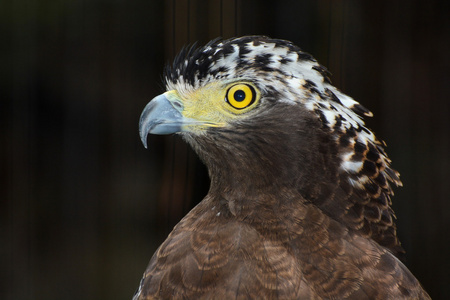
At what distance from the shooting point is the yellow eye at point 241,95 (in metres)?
1.98

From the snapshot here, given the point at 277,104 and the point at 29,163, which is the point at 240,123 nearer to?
the point at 277,104

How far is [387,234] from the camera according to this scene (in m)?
2.01

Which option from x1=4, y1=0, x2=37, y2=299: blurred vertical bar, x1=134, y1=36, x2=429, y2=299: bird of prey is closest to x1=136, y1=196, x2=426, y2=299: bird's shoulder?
x1=134, y1=36, x2=429, y2=299: bird of prey

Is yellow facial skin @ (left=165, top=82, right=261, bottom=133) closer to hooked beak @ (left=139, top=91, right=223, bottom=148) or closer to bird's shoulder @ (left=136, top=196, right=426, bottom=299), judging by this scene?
hooked beak @ (left=139, top=91, right=223, bottom=148)

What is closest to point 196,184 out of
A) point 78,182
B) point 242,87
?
Answer: point 78,182

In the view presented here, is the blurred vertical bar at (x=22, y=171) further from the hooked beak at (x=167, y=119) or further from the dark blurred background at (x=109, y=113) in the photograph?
the hooked beak at (x=167, y=119)

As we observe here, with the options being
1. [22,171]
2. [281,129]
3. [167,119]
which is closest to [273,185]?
[281,129]

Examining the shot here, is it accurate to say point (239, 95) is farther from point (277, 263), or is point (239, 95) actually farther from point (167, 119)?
point (277, 263)

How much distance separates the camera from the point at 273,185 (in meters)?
1.99

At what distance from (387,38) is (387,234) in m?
1.39

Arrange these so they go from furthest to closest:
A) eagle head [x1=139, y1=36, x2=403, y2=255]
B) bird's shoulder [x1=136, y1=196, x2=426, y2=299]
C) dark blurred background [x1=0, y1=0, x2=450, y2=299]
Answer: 1. dark blurred background [x1=0, y1=0, x2=450, y2=299]
2. eagle head [x1=139, y1=36, x2=403, y2=255]
3. bird's shoulder [x1=136, y1=196, x2=426, y2=299]

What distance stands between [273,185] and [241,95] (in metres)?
0.34

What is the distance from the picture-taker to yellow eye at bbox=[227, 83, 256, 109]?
6.51 ft

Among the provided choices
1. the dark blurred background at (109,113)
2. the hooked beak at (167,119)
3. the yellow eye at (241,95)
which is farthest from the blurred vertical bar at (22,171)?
the yellow eye at (241,95)
